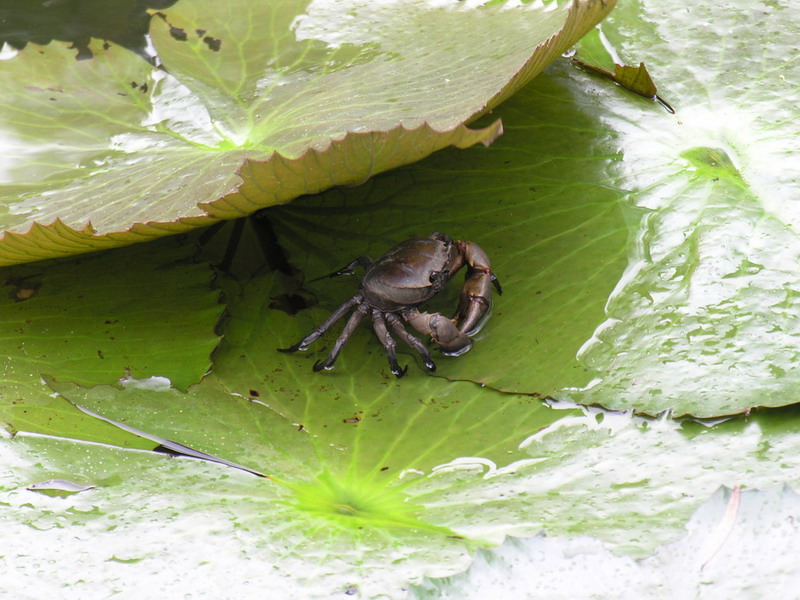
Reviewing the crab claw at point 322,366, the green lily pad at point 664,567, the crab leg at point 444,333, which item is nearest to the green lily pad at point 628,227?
the crab leg at point 444,333

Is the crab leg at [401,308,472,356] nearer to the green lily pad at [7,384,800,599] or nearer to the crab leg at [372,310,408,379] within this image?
the crab leg at [372,310,408,379]

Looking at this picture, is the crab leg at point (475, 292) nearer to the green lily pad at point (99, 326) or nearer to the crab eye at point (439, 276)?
the crab eye at point (439, 276)

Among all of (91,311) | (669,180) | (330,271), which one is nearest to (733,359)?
(669,180)

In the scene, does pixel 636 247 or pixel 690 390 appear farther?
pixel 636 247

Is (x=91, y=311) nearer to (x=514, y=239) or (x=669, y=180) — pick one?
(x=514, y=239)

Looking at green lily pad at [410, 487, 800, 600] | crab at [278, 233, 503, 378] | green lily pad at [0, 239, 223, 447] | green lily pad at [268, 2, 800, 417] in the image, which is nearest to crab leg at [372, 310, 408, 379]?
crab at [278, 233, 503, 378]

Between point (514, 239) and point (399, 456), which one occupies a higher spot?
point (514, 239)
